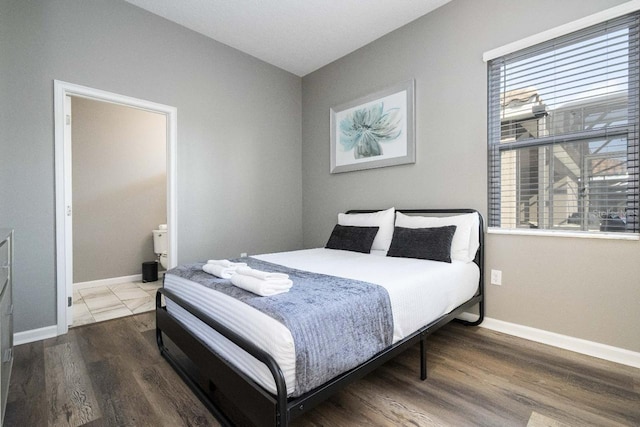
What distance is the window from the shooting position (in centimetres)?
198

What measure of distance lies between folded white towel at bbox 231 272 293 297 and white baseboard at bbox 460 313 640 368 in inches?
78.1

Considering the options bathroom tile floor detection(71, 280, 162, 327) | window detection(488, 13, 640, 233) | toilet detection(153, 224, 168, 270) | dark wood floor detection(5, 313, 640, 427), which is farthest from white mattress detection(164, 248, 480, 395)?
toilet detection(153, 224, 168, 270)

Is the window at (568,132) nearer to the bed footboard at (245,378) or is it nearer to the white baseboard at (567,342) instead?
the white baseboard at (567,342)

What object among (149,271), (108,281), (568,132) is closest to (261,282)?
(568,132)

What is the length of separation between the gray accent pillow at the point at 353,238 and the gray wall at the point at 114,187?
2.88 m

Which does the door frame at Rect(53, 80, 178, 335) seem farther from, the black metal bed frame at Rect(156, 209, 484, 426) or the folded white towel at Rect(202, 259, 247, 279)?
the folded white towel at Rect(202, 259, 247, 279)

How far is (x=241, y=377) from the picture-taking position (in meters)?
1.23

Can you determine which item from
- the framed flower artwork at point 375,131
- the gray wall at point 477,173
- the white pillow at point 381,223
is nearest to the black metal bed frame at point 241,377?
the gray wall at point 477,173

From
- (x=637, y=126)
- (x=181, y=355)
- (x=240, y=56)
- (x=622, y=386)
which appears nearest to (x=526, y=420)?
(x=622, y=386)

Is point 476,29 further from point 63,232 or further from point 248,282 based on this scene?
point 63,232

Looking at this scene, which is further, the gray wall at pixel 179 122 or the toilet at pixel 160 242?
the toilet at pixel 160 242

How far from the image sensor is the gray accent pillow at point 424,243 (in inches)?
92.5

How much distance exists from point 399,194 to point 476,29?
1.58m

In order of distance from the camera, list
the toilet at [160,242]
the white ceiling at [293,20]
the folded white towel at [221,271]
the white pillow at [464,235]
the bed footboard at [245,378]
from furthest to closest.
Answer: the toilet at [160,242] < the white ceiling at [293,20] < the white pillow at [464,235] < the folded white towel at [221,271] < the bed footboard at [245,378]
